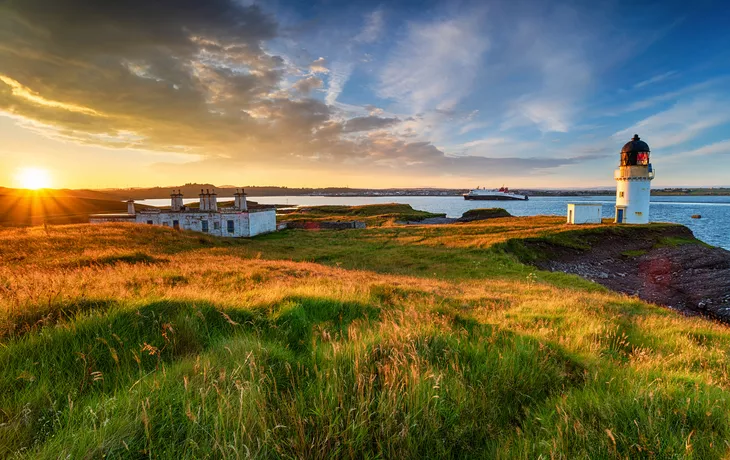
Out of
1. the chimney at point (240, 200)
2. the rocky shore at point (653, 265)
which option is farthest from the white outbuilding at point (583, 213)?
the chimney at point (240, 200)

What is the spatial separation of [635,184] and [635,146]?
5612mm

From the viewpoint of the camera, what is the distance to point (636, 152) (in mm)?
43781

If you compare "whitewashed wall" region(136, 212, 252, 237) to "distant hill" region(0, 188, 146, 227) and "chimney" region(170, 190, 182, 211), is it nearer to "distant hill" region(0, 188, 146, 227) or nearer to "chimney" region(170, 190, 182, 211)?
"chimney" region(170, 190, 182, 211)

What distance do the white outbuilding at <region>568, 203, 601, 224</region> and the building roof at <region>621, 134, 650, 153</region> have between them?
8.90 metres

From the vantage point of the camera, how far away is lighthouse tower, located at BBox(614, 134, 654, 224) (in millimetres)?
43312

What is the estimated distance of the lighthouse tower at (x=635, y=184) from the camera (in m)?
43.3

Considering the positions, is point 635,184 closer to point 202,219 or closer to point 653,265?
point 653,265

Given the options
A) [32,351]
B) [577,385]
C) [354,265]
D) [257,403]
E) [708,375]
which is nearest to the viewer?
[257,403]

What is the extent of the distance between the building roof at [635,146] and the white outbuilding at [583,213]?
8897 mm

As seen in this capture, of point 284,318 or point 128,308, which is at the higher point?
point 128,308

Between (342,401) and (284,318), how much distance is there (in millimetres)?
3098

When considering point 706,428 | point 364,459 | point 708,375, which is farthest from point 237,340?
point 708,375

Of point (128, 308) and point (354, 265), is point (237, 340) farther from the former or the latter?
point (354, 265)

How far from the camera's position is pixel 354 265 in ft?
77.7
